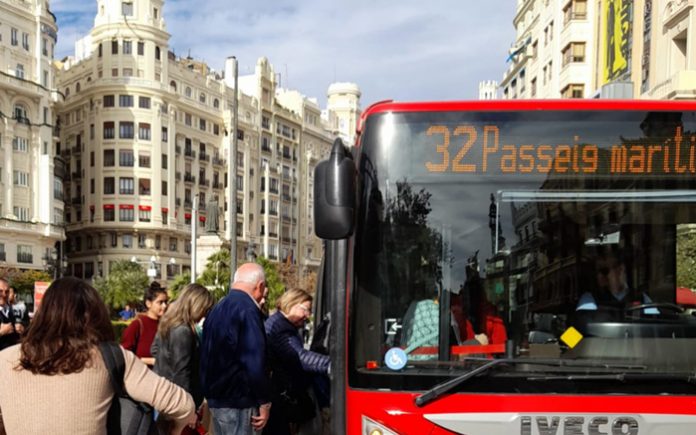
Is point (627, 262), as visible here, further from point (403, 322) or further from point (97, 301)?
point (97, 301)

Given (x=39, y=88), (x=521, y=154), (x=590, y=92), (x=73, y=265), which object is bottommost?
(x=73, y=265)

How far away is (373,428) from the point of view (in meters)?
3.66

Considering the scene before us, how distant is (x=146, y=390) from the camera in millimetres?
2846

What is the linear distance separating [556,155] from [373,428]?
1.69 meters

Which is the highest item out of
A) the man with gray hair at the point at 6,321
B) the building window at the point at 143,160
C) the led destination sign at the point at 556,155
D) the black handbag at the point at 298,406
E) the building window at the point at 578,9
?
the building window at the point at 578,9

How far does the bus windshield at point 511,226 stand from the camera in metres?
3.68

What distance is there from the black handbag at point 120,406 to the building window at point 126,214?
63993mm

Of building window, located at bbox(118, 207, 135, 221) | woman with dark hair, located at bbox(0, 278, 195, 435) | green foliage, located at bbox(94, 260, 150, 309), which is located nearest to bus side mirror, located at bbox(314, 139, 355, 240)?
woman with dark hair, located at bbox(0, 278, 195, 435)

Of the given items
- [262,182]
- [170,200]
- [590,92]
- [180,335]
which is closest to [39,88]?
[170,200]

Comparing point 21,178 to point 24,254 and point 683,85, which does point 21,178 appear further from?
point 683,85

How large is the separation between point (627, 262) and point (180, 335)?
3310 millimetres

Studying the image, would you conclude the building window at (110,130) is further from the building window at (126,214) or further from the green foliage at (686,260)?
the green foliage at (686,260)

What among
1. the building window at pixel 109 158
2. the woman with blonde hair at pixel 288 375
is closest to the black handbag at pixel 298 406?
the woman with blonde hair at pixel 288 375

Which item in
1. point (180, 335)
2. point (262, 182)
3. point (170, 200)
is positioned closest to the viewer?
point (180, 335)
